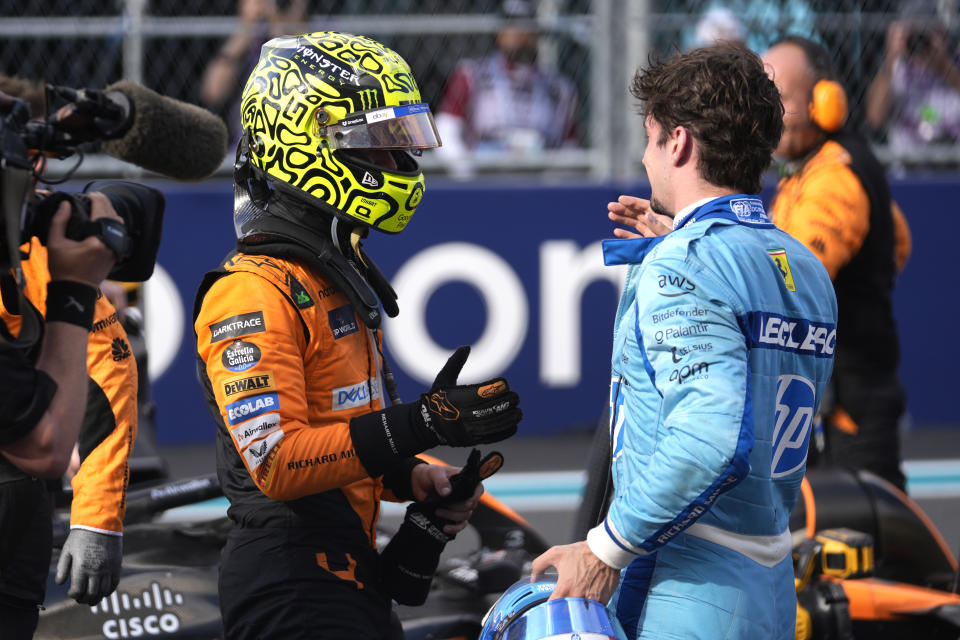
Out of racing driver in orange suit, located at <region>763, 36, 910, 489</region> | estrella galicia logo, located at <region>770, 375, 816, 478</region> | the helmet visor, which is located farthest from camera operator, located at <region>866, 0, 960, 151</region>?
estrella galicia logo, located at <region>770, 375, 816, 478</region>

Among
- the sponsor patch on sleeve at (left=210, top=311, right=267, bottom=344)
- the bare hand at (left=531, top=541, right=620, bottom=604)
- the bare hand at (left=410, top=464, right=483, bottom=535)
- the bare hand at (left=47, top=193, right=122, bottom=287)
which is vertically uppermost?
the bare hand at (left=47, top=193, right=122, bottom=287)

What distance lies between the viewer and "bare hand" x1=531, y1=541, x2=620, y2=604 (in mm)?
2199

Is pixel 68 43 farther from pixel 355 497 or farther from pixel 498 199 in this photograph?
pixel 355 497

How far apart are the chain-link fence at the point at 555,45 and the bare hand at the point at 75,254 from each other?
18.3ft

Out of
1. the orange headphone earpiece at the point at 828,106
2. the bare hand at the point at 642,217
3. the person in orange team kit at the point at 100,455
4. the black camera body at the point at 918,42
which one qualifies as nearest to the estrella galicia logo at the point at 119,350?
the person in orange team kit at the point at 100,455

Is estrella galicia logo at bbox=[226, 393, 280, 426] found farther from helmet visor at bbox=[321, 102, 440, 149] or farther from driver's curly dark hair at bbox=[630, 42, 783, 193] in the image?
driver's curly dark hair at bbox=[630, 42, 783, 193]

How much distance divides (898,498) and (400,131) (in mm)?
2162

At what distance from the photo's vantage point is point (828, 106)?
4.38 metres

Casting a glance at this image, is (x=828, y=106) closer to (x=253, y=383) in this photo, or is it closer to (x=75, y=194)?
(x=253, y=383)

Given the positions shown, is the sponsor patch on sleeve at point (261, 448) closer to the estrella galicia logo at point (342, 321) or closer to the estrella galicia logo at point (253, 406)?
the estrella galicia logo at point (253, 406)

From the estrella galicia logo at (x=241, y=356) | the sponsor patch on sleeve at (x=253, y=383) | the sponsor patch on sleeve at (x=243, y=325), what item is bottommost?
the sponsor patch on sleeve at (x=253, y=383)

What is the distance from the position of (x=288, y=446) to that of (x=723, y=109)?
1.05 metres

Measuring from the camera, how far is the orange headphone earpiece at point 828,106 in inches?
172

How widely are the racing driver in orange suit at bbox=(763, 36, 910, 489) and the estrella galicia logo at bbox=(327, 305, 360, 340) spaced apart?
83.6 inches
